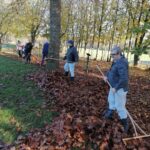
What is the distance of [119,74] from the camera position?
7.24 metres

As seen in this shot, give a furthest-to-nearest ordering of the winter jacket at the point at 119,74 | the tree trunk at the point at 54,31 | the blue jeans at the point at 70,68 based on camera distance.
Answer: the tree trunk at the point at 54,31 → the blue jeans at the point at 70,68 → the winter jacket at the point at 119,74

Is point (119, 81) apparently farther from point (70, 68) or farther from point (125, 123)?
point (70, 68)

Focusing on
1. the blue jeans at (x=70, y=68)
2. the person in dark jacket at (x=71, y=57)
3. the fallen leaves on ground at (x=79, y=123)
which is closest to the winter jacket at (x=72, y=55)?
the person in dark jacket at (x=71, y=57)

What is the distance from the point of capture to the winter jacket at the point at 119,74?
23.6 feet

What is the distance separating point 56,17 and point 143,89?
5507mm

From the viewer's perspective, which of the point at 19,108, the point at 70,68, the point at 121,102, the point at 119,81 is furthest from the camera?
the point at 70,68

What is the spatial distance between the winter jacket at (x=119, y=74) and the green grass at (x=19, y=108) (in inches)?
84.2

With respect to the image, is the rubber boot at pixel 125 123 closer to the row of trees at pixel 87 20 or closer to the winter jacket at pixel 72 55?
the winter jacket at pixel 72 55

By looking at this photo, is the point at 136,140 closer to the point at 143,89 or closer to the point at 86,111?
the point at 86,111

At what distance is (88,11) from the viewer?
40.1m

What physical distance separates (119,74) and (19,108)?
347cm

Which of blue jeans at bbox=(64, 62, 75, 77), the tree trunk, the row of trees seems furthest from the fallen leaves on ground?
the row of trees

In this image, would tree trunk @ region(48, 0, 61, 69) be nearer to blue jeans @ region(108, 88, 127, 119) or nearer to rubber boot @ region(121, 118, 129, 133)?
blue jeans @ region(108, 88, 127, 119)

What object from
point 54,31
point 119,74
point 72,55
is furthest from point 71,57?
point 119,74
